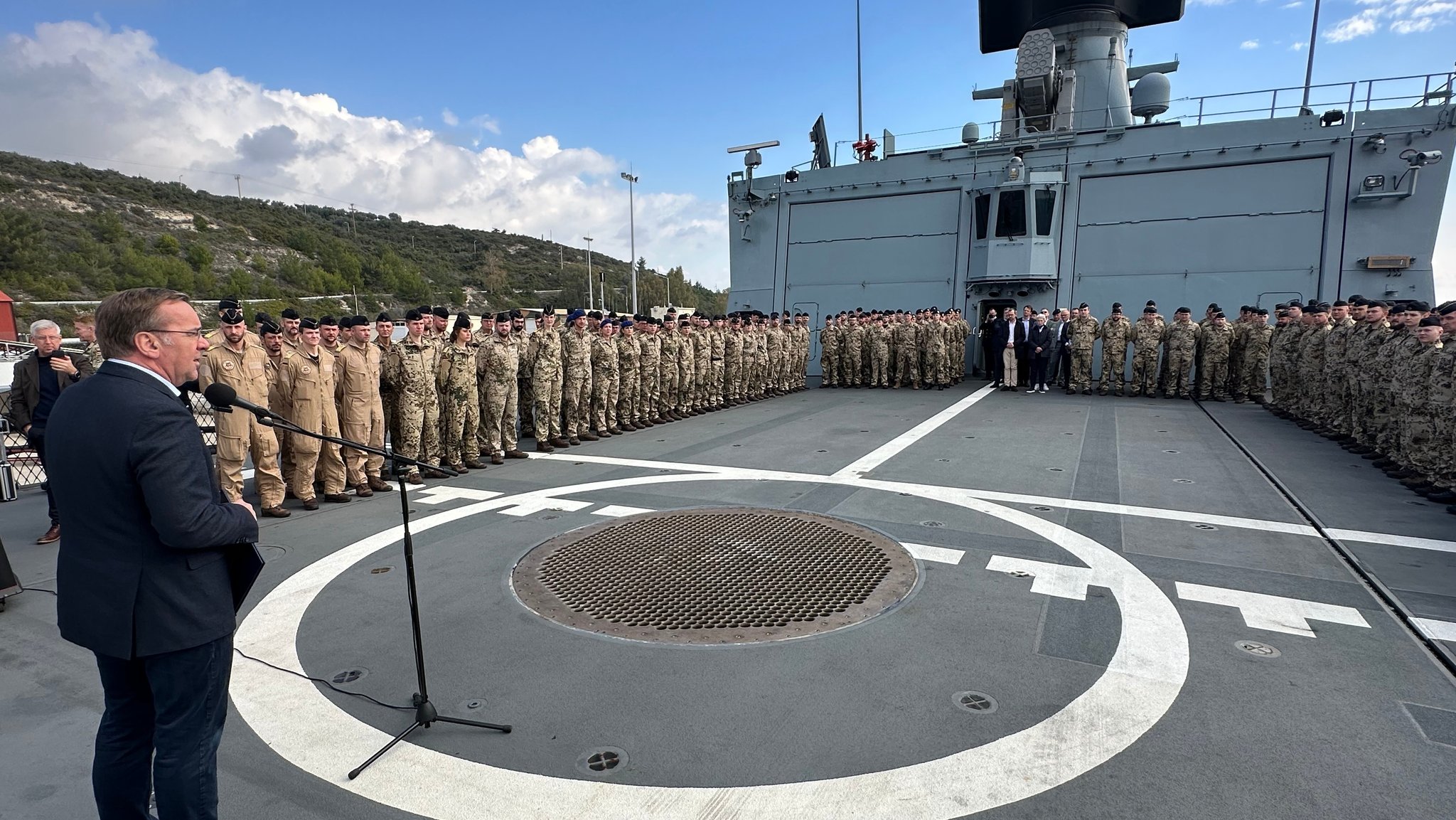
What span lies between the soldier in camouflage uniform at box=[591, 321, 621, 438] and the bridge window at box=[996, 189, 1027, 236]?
905cm

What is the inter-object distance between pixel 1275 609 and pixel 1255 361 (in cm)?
1043

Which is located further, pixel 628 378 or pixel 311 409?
pixel 628 378

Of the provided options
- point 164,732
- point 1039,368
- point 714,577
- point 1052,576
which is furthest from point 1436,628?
point 1039,368

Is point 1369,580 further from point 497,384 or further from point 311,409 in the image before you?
point 311,409

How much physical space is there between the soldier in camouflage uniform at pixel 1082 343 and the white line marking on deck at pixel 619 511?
10.6 metres

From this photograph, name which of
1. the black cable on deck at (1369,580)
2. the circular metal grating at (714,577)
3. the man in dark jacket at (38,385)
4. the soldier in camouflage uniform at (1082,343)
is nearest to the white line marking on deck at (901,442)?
the circular metal grating at (714,577)

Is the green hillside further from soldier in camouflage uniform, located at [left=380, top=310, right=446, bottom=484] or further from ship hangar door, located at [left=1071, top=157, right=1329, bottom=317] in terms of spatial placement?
ship hangar door, located at [left=1071, top=157, right=1329, bottom=317]

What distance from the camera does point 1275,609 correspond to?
3459 mm

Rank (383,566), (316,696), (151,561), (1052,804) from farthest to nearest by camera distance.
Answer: (383,566)
(316,696)
(1052,804)
(151,561)

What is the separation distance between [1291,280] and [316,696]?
1587cm

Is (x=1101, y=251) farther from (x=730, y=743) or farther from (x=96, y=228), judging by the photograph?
(x=96, y=228)

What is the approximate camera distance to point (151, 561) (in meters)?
1.71

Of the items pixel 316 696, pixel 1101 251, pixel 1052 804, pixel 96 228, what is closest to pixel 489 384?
pixel 316 696

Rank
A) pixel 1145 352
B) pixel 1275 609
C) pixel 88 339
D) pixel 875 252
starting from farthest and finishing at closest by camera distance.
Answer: pixel 875 252, pixel 1145 352, pixel 88 339, pixel 1275 609
